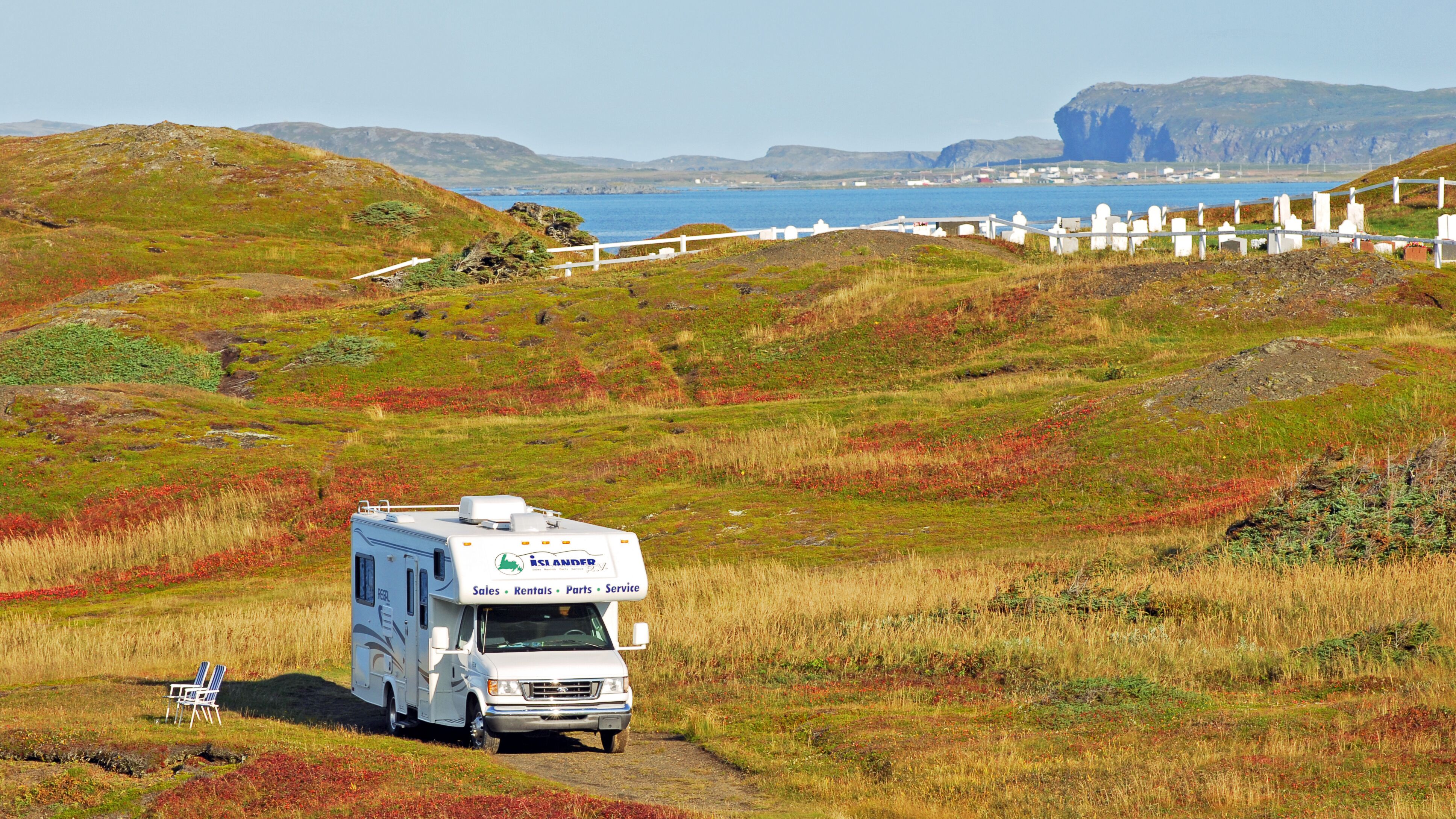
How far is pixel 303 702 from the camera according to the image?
73.7ft

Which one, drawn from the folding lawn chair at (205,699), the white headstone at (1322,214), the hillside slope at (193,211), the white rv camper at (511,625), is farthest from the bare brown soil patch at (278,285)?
the white rv camper at (511,625)

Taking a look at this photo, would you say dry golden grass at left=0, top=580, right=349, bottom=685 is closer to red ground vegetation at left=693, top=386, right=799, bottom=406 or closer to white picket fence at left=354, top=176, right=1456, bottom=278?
red ground vegetation at left=693, top=386, right=799, bottom=406

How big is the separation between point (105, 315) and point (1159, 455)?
147 feet

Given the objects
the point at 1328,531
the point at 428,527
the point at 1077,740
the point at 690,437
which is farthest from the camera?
the point at 690,437

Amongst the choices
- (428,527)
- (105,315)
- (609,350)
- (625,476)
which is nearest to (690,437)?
(625,476)

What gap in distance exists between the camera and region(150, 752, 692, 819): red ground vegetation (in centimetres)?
1359

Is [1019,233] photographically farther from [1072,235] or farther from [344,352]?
[344,352]

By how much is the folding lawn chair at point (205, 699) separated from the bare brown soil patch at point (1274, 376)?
2609 centimetres

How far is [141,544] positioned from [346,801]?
23.9 m

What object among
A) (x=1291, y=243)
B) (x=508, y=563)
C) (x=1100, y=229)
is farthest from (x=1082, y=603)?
(x=1100, y=229)

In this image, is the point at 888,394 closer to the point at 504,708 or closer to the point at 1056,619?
the point at 1056,619

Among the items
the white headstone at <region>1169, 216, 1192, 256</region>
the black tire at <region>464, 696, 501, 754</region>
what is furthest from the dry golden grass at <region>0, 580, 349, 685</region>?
the white headstone at <region>1169, 216, 1192, 256</region>

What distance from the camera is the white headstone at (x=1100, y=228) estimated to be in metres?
59.8

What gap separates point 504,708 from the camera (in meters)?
17.2
